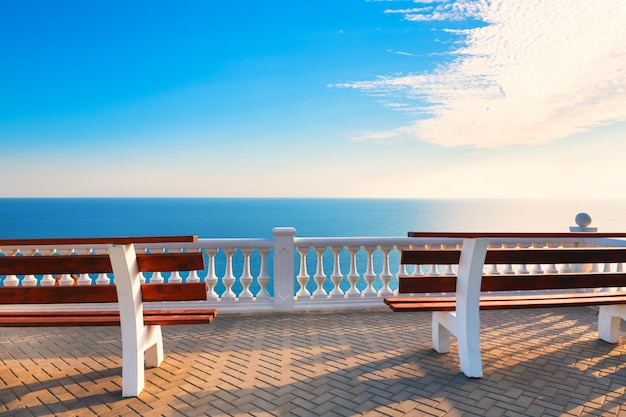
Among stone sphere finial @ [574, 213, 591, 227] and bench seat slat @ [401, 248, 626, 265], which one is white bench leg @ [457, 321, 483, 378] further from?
stone sphere finial @ [574, 213, 591, 227]

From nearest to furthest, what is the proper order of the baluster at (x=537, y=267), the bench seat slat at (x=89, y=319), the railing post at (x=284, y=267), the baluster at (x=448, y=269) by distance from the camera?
the bench seat slat at (x=89, y=319)
the railing post at (x=284, y=267)
the baluster at (x=448, y=269)
the baluster at (x=537, y=267)

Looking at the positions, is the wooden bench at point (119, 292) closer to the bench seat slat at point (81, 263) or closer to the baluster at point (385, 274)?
the bench seat slat at point (81, 263)

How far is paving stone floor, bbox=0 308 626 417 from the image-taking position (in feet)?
10.8

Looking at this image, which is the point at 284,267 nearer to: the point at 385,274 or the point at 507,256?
the point at 385,274

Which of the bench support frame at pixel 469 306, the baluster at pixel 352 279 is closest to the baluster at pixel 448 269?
the baluster at pixel 352 279

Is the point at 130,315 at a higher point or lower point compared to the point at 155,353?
higher

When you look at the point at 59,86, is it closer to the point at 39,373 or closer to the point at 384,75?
the point at 384,75

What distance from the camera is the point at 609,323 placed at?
4.90 metres

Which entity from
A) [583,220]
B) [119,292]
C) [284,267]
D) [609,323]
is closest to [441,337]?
[609,323]

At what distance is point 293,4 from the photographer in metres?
23.2

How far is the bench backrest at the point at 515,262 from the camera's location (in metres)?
3.89

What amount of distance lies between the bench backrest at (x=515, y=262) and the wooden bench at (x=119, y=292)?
2036 mm

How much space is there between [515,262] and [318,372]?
2.23 m

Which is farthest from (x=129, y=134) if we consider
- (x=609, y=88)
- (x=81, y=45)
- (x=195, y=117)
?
(x=609, y=88)
